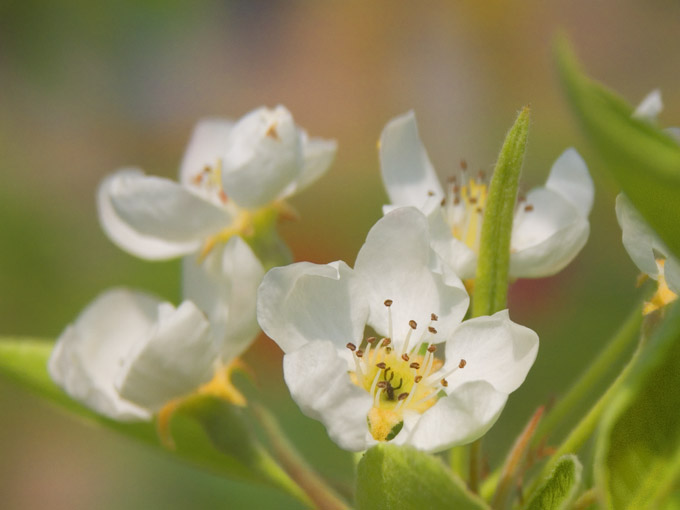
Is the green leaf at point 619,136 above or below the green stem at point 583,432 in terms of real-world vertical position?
above

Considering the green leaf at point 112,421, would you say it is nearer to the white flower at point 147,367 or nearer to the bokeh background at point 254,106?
the white flower at point 147,367

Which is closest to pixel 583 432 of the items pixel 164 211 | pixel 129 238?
pixel 164 211

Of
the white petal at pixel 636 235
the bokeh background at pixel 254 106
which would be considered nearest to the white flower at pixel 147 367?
the white petal at pixel 636 235

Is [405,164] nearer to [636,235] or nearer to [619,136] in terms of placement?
[636,235]

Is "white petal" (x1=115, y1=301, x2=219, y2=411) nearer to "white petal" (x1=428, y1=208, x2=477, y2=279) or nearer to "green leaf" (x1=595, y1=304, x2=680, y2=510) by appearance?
"white petal" (x1=428, y1=208, x2=477, y2=279)

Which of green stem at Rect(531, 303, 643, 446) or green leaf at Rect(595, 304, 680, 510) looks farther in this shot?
green stem at Rect(531, 303, 643, 446)

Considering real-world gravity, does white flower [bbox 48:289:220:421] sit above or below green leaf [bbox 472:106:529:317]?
below

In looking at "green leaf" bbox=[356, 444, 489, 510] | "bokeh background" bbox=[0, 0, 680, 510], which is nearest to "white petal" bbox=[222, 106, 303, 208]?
"green leaf" bbox=[356, 444, 489, 510]

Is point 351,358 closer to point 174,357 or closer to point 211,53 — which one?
point 174,357
